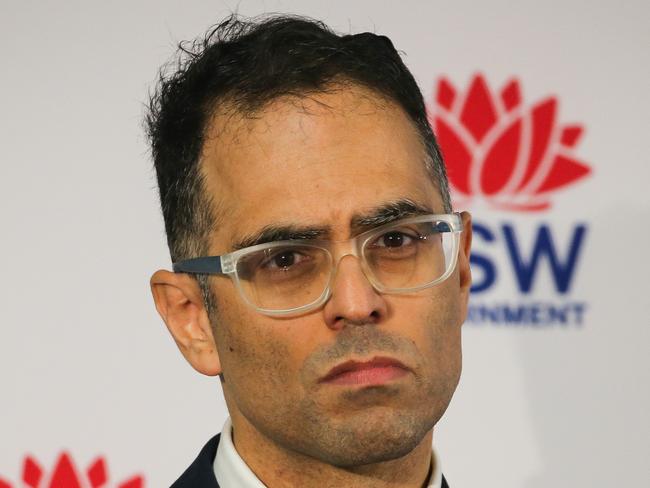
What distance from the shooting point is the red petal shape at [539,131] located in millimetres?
3445

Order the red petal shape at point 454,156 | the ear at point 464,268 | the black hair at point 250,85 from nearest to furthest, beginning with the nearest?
1. the black hair at point 250,85
2. the ear at point 464,268
3. the red petal shape at point 454,156

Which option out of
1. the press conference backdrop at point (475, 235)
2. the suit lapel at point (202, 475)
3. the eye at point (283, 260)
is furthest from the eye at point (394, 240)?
the press conference backdrop at point (475, 235)

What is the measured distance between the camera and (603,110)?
11.4 ft

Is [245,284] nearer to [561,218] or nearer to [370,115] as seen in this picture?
[370,115]

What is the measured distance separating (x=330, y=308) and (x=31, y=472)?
5.90 feet

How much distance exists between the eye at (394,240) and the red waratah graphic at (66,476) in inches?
67.0

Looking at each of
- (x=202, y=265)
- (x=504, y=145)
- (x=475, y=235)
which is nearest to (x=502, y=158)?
(x=504, y=145)

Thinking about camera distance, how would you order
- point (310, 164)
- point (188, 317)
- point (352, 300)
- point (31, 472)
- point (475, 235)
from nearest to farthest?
point (352, 300), point (310, 164), point (188, 317), point (31, 472), point (475, 235)

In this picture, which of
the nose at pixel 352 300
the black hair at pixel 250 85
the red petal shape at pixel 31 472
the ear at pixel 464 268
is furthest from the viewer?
the red petal shape at pixel 31 472

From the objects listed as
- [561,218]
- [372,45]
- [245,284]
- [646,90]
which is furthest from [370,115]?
[646,90]

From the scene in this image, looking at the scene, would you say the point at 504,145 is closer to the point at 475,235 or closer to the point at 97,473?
the point at 475,235

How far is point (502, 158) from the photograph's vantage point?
11.3 feet

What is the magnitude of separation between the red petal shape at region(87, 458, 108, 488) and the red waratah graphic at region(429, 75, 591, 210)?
52.8 inches

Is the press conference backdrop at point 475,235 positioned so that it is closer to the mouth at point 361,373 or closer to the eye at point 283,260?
the eye at point 283,260
